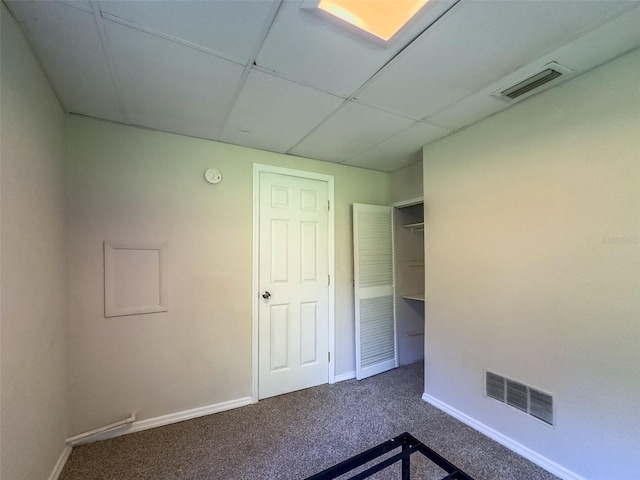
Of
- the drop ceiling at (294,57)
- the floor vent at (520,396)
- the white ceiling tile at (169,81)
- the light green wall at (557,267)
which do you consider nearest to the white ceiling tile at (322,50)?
the drop ceiling at (294,57)

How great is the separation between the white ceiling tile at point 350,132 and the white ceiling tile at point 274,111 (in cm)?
11

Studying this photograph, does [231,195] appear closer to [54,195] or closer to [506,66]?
[54,195]

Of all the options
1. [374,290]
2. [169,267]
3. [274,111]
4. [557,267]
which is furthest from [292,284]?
[557,267]

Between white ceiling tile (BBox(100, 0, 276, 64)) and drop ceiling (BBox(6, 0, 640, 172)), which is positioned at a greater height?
white ceiling tile (BBox(100, 0, 276, 64))

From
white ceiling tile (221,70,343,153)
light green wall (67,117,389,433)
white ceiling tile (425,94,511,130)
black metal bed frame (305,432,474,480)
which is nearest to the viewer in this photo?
black metal bed frame (305,432,474,480)

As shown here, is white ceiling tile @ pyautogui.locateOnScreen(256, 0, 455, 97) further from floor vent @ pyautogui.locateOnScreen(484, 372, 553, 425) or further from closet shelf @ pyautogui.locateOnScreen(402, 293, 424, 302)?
closet shelf @ pyautogui.locateOnScreen(402, 293, 424, 302)

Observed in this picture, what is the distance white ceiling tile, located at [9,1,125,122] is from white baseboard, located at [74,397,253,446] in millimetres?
2327

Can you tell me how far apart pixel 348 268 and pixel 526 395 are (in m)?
1.78

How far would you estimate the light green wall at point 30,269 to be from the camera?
3.77 feet

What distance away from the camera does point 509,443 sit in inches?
73.3

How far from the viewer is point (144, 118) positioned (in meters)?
2.01

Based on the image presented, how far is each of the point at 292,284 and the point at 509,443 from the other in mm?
2039

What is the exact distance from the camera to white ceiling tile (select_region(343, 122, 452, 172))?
227 cm

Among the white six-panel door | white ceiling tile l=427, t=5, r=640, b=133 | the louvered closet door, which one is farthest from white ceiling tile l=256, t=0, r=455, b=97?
the louvered closet door
